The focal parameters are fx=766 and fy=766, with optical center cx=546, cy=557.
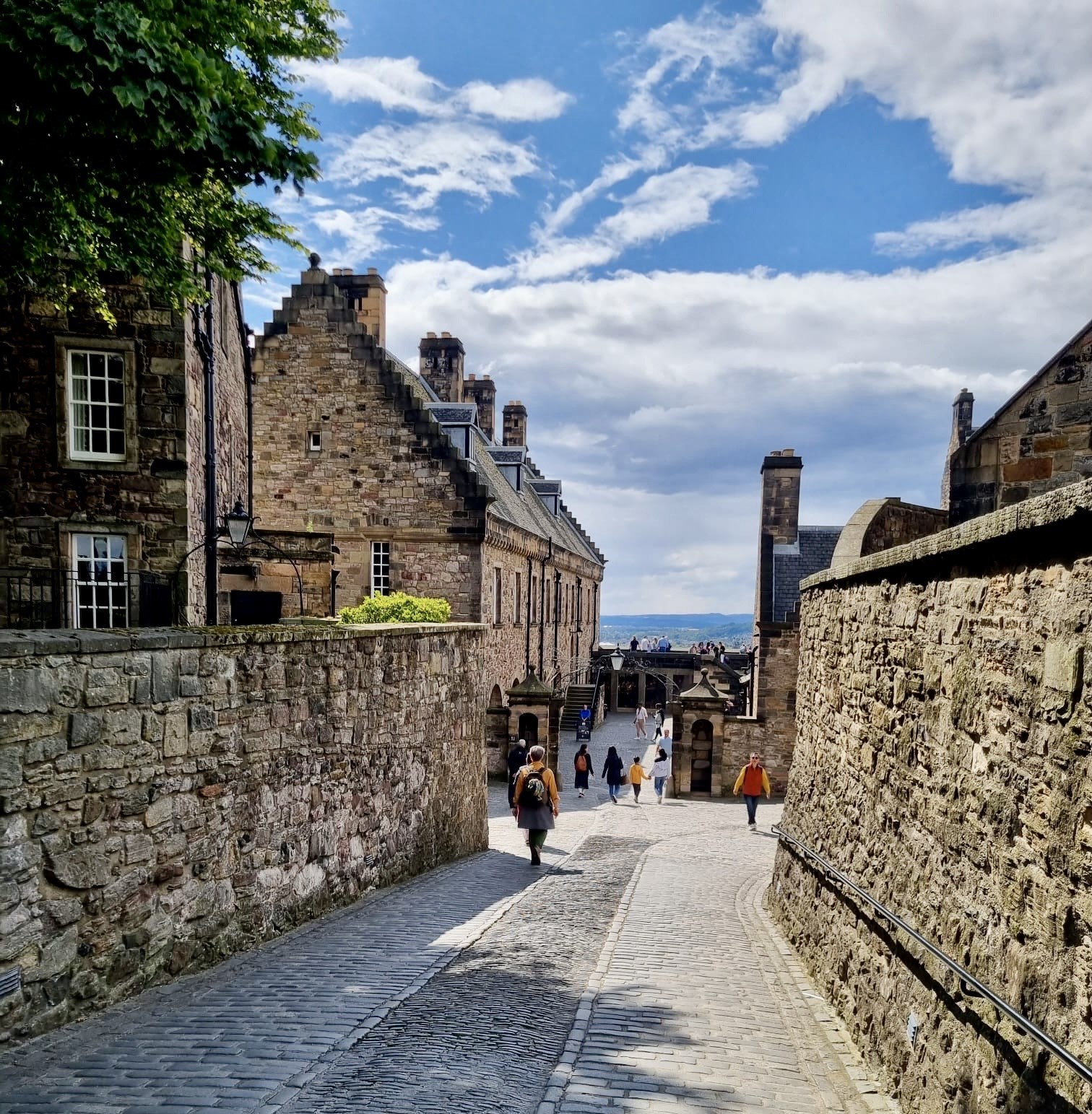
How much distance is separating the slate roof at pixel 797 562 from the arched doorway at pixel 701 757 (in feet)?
16.5

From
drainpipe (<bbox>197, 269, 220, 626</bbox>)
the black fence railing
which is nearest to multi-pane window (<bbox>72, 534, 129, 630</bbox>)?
the black fence railing

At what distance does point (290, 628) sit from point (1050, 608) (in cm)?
644

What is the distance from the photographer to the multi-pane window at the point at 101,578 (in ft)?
38.1

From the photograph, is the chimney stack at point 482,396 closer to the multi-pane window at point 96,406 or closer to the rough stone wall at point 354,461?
the rough stone wall at point 354,461

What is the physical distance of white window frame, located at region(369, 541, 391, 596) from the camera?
21594mm

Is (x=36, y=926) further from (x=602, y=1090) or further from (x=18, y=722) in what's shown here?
(x=602, y=1090)

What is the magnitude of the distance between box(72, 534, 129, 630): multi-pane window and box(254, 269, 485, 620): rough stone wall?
377 inches

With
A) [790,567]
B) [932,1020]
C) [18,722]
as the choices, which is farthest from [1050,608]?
[790,567]

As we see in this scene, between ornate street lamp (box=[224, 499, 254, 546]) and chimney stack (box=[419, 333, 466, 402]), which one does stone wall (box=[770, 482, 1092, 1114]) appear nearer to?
ornate street lamp (box=[224, 499, 254, 546])

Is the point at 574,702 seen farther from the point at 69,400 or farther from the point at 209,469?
the point at 69,400

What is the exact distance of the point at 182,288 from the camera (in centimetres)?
892

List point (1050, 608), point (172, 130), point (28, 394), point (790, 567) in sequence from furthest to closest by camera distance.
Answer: point (790, 567) < point (28, 394) < point (172, 130) < point (1050, 608)

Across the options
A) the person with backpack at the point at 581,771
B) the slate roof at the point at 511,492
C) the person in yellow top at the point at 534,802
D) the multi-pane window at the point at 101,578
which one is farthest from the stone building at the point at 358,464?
the person in yellow top at the point at 534,802

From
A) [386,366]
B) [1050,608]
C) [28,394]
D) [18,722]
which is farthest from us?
[386,366]
